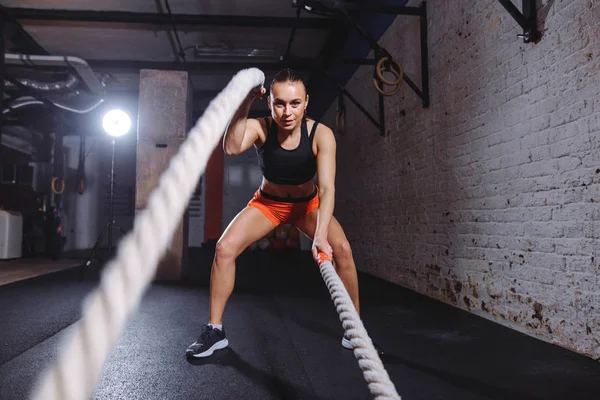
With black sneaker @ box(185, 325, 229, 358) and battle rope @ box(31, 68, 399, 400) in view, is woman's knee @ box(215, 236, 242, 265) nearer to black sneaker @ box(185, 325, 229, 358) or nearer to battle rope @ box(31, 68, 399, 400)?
black sneaker @ box(185, 325, 229, 358)

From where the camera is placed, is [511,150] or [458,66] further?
[458,66]

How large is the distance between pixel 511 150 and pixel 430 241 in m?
1.30

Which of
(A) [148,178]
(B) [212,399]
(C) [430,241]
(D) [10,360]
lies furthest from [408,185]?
(D) [10,360]

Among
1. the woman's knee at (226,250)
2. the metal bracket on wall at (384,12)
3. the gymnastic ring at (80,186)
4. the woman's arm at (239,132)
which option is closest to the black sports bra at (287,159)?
the woman's arm at (239,132)

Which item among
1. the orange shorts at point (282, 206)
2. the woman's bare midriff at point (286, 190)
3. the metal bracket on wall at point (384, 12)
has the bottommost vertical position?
the orange shorts at point (282, 206)

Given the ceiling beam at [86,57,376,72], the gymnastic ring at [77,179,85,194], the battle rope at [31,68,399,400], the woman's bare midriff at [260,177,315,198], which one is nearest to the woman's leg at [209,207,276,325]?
the woman's bare midriff at [260,177,315,198]

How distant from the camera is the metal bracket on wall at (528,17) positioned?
2363 millimetres

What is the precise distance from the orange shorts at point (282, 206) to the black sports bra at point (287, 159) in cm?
10

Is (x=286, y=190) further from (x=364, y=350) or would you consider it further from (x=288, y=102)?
(x=364, y=350)

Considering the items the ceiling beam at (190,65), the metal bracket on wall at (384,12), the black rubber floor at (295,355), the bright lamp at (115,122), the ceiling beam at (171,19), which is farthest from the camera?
the ceiling beam at (190,65)

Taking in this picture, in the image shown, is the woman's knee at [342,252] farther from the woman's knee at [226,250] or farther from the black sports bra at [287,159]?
the woman's knee at [226,250]

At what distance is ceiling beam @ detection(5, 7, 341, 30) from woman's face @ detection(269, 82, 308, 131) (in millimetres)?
3757

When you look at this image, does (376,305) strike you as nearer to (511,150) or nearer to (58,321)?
(511,150)

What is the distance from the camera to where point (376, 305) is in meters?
3.42
